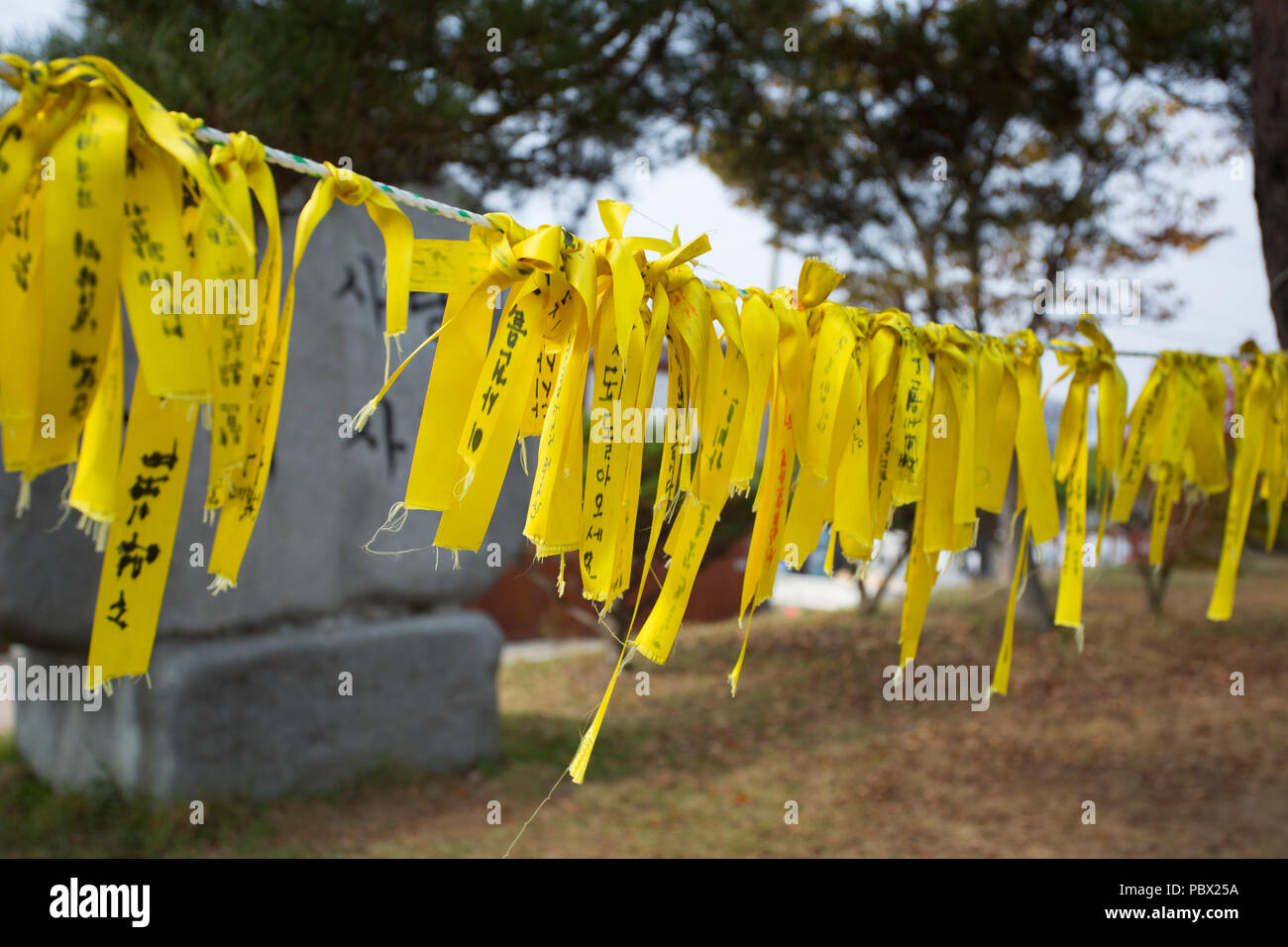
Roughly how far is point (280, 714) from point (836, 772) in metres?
2.61

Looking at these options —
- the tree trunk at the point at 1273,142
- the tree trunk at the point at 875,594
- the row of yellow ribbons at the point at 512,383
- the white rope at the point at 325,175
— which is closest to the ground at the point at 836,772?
the tree trunk at the point at 875,594

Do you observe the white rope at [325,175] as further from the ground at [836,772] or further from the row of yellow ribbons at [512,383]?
the ground at [836,772]

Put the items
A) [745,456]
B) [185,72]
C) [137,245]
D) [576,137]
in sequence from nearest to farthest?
[137,245], [745,456], [185,72], [576,137]

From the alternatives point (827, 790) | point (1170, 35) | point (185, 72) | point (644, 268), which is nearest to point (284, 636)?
point (185, 72)

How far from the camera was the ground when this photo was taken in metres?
3.66

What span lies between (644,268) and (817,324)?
1.19 feet

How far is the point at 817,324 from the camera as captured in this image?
1.47m

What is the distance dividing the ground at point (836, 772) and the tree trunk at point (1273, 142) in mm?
1528

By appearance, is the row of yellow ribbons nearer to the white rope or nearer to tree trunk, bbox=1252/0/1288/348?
the white rope

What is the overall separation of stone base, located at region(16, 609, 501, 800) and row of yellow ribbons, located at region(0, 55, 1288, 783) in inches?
101

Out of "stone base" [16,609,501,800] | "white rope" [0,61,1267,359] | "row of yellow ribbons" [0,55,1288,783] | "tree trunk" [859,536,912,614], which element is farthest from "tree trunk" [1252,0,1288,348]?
"tree trunk" [859,536,912,614]

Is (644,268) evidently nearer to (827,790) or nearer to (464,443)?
(464,443)

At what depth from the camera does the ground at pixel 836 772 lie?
12.0 ft

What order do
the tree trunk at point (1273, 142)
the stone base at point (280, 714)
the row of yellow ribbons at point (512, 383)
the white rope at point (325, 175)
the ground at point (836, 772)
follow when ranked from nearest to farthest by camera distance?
1. the row of yellow ribbons at point (512, 383)
2. the white rope at point (325, 175)
3. the tree trunk at point (1273, 142)
4. the stone base at point (280, 714)
5. the ground at point (836, 772)
